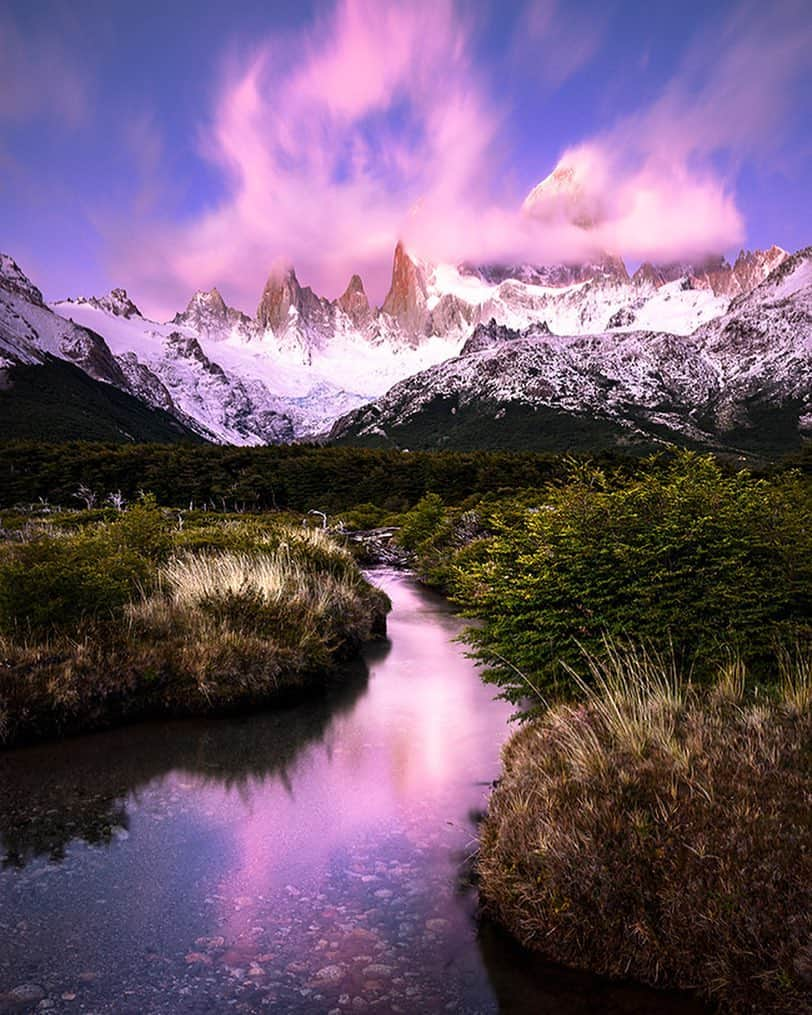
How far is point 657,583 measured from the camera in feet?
29.9

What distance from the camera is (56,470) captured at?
66.7 metres

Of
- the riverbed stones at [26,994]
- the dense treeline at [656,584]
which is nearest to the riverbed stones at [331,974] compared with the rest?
the riverbed stones at [26,994]

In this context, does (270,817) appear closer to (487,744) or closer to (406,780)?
(406,780)

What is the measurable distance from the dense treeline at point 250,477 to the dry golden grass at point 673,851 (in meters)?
55.8

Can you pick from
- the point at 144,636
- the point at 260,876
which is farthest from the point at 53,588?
the point at 260,876

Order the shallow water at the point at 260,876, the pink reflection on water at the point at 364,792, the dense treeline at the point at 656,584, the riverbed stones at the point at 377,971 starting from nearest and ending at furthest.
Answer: the shallow water at the point at 260,876, the riverbed stones at the point at 377,971, the pink reflection on water at the point at 364,792, the dense treeline at the point at 656,584

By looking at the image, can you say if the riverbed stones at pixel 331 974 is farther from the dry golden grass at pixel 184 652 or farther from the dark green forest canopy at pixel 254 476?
the dark green forest canopy at pixel 254 476

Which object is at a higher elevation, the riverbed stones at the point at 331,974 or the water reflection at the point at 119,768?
the water reflection at the point at 119,768

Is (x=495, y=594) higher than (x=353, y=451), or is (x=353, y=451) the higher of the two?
(x=353, y=451)

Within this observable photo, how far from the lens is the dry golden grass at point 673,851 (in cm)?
460

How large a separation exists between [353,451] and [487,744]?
80.6 meters

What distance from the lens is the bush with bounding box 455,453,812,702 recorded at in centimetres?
865

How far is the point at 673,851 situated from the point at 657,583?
4.53 metres

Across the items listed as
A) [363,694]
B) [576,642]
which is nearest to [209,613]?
[363,694]
